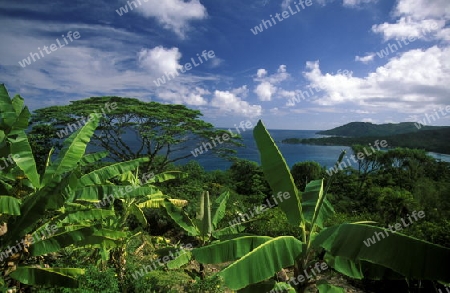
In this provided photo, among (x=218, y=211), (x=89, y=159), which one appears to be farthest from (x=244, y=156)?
(x=89, y=159)

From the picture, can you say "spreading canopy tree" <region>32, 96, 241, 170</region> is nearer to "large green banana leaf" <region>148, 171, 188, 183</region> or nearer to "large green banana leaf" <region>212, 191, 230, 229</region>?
"large green banana leaf" <region>148, 171, 188, 183</region>

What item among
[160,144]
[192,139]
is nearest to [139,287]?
[160,144]

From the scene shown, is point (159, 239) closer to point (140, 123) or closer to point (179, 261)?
point (179, 261)

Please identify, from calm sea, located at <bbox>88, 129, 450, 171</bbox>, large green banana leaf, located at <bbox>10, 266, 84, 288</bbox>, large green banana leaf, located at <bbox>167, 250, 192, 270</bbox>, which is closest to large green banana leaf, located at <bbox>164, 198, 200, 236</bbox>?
large green banana leaf, located at <bbox>167, 250, 192, 270</bbox>

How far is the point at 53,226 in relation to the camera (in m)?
4.15

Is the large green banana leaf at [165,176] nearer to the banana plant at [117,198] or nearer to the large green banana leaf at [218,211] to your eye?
the banana plant at [117,198]

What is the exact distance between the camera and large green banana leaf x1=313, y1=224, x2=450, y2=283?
2.31m

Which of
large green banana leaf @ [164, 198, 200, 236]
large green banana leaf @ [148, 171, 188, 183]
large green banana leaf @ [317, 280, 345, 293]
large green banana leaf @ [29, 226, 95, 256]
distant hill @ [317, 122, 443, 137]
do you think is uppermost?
large green banana leaf @ [148, 171, 188, 183]

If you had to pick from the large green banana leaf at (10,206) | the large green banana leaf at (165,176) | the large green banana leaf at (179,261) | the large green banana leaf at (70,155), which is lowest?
the large green banana leaf at (179,261)

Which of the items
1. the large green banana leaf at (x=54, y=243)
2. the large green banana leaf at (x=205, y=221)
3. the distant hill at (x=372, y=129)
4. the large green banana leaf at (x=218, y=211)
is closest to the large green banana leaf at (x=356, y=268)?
the large green banana leaf at (x=205, y=221)

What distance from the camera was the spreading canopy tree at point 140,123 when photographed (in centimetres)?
1509

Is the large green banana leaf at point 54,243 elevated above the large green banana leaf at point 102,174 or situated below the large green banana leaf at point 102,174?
below

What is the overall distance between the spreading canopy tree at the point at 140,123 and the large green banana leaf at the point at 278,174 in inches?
477

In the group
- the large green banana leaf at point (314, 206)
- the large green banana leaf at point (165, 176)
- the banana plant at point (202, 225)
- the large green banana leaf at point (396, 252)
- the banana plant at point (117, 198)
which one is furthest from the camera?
the large green banana leaf at point (165, 176)
